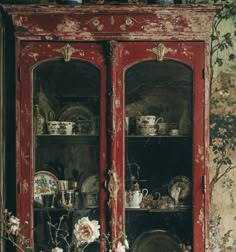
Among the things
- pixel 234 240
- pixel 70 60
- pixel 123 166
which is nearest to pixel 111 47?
pixel 70 60

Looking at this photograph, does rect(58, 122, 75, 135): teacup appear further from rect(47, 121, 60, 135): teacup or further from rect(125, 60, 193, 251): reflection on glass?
rect(125, 60, 193, 251): reflection on glass

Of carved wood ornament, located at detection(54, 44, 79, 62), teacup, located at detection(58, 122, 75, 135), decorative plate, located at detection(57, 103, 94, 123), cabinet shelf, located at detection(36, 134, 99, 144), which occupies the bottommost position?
cabinet shelf, located at detection(36, 134, 99, 144)

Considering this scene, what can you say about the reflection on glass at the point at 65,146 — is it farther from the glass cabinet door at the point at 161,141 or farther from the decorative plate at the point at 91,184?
the glass cabinet door at the point at 161,141

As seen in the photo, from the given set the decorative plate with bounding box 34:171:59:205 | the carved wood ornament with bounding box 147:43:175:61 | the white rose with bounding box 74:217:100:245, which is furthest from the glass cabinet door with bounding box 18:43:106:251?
the white rose with bounding box 74:217:100:245

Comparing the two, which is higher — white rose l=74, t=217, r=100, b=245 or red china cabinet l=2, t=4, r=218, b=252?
red china cabinet l=2, t=4, r=218, b=252

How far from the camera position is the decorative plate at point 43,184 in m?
3.90

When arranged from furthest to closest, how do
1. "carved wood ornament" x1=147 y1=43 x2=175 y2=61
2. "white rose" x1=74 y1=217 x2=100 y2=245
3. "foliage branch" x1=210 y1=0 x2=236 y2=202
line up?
"foliage branch" x1=210 y1=0 x2=236 y2=202, "carved wood ornament" x1=147 y1=43 x2=175 y2=61, "white rose" x1=74 y1=217 x2=100 y2=245

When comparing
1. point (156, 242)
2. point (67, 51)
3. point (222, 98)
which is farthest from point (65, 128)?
point (222, 98)

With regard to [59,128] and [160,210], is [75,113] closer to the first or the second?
[59,128]

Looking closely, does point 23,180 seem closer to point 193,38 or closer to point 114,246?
point 114,246

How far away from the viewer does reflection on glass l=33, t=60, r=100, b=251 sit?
3.89 metres

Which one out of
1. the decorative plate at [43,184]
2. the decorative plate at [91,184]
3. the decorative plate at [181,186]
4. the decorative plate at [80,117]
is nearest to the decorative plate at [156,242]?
the decorative plate at [181,186]

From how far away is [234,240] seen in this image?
14.2 feet

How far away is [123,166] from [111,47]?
685 millimetres
